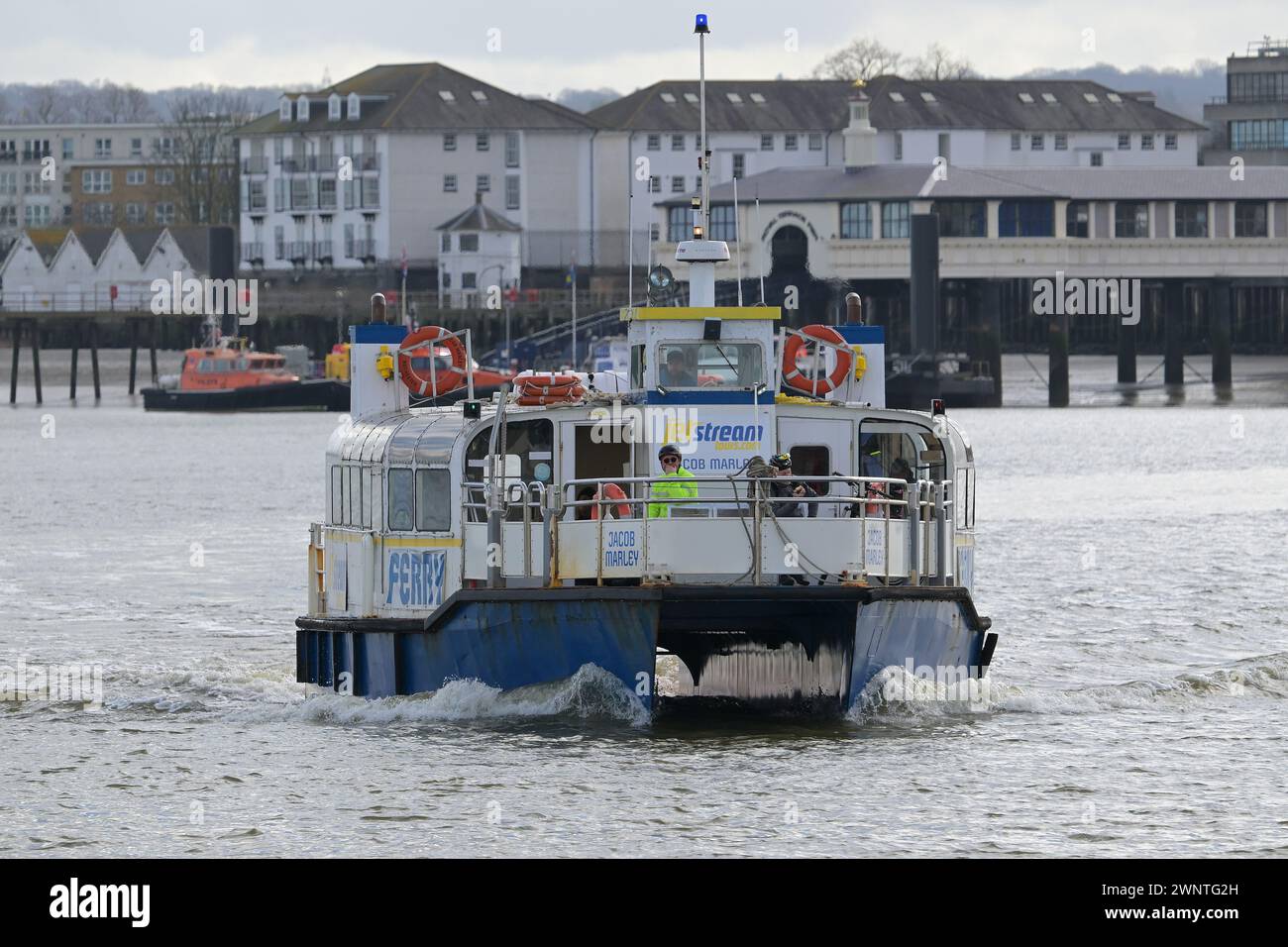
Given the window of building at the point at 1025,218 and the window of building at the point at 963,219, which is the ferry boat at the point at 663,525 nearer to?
the window of building at the point at 963,219

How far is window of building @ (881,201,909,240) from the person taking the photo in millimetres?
114875

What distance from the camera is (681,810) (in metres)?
22.5

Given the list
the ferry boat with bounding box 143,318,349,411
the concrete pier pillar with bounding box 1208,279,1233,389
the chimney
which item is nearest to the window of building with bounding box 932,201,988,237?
the chimney

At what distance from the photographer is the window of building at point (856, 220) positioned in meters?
116

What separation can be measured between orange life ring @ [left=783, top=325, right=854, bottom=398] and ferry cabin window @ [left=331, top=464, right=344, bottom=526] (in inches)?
198

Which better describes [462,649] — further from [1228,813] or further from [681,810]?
[1228,813]

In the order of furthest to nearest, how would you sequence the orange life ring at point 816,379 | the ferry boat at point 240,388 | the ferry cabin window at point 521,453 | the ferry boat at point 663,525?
the ferry boat at point 240,388, the orange life ring at point 816,379, the ferry cabin window at point 521,453, the ferry boat at point 663,525

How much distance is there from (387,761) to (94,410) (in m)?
107

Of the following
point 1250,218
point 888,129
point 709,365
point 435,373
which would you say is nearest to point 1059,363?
point 1250,218

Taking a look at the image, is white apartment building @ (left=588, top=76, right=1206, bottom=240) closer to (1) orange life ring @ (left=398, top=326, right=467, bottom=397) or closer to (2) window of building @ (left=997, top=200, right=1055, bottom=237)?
(2) window of building @ (left=997, top=200, right=1055, bottom=237)
